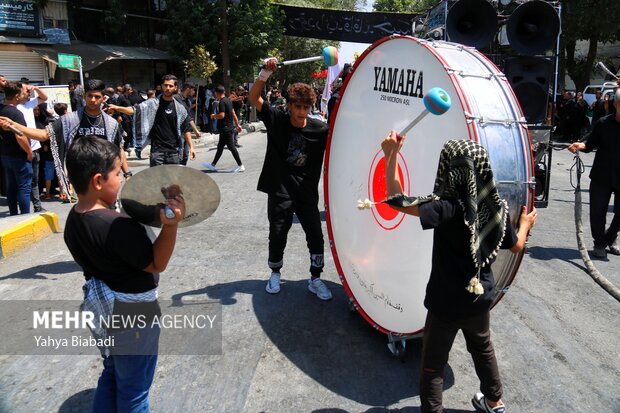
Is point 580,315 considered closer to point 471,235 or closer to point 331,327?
point 331,327

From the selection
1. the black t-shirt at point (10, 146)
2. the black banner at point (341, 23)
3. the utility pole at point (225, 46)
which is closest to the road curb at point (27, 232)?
the black t-shirt at point (10, 146)

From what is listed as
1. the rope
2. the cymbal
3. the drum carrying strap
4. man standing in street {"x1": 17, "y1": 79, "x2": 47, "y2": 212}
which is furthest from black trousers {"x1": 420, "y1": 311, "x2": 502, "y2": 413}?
man standing in street {"x1": 17, "y1": 79, "x2": 47, "y2": 212}

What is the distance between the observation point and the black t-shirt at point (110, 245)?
2.01m

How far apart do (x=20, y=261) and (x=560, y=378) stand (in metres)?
5.19

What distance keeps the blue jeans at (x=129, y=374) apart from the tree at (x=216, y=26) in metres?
18.9

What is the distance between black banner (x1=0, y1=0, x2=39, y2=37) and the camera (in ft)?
50.8

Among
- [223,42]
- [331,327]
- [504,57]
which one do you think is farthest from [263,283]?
[223,42]

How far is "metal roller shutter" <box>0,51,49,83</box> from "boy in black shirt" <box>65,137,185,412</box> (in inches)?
647

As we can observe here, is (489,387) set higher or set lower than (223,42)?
lower

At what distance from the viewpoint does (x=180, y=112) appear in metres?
5.83

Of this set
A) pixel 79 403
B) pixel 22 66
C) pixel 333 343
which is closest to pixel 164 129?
pixel 333 343

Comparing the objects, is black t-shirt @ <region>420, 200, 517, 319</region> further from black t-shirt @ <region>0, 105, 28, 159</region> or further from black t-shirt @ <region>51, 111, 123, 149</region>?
black t-shirt @ <region>0, 105, 28, 159</region>

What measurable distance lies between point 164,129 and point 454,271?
4253 mm

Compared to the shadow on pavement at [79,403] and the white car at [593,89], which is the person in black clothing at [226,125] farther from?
the white car at [593,89]
